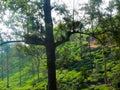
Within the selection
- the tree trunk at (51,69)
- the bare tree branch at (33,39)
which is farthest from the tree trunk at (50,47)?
the bare tree branch at (33,39)

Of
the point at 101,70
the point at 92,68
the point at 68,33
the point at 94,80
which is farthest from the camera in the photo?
the point at 92,68

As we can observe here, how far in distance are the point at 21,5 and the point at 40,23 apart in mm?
987

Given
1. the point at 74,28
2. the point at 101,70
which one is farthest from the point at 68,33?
the point at 101,70

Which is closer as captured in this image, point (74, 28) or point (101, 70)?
point (74, 28)

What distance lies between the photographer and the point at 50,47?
10.8m

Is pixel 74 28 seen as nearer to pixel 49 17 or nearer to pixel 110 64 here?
pixel 49 17

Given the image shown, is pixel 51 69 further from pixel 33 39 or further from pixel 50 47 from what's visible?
pixel 33 39

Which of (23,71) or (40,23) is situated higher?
(40,23)

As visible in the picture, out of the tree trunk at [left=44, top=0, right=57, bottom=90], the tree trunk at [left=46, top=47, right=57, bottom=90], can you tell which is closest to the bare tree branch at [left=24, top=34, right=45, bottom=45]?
the tree trunk at [left=44, top=0, right=57, bottom=90]

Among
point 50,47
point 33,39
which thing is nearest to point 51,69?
point 50,47

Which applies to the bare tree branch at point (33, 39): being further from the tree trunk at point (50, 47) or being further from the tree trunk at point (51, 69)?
the tree trunk at point (51, 69)

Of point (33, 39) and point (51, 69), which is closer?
point (51, 69)

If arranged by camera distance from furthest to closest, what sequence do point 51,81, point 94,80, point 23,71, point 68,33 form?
point 23,71 → point 94,80 → point 68,33 → point 51,81

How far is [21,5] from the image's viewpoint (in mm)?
10992
